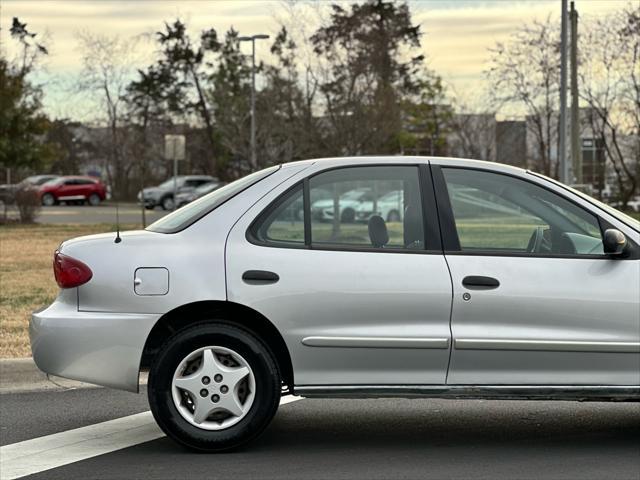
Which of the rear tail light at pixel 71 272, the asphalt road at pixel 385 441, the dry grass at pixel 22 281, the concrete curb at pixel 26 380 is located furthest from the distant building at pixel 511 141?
the rear tail light at pixel 71 272

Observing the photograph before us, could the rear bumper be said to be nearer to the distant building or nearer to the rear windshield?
the rear windshield

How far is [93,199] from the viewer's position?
61.2 m

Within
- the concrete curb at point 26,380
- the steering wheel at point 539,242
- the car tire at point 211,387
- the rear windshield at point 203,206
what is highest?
the rear windshield at point 203,206

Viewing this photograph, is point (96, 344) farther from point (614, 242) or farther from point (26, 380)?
point (614, 242)

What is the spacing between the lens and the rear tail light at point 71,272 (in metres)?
5.99

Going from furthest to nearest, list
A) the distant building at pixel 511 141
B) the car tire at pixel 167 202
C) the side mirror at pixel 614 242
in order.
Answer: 1. the distant building at pixel 511 141
2. the car tire at pixel 167 202
3. the side mirror at pixel 614 242

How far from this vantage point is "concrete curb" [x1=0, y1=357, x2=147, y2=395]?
8.12 metres

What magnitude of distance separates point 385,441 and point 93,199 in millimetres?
56388

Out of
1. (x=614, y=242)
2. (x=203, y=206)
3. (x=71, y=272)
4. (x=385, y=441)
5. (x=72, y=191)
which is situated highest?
(x=203, y=206)

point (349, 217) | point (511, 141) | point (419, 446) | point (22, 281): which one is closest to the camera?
point (419, 446)

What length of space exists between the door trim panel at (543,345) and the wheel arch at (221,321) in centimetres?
93

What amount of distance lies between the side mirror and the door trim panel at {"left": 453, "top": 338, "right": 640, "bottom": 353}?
1.57 ft

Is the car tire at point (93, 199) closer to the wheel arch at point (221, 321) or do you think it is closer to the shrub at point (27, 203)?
the shrub at point (27, 203)

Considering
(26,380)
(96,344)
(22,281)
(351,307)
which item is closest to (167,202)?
(22,281)
